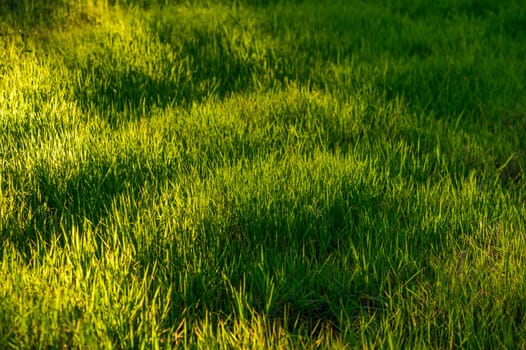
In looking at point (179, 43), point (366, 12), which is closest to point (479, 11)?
point (366, 12)

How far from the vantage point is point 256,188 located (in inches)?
93.8

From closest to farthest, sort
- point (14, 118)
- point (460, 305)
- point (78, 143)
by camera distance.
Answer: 1. point (460, 305)
2. point (78, 143)
3. point (14, 118)

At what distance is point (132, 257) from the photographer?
6.51ft

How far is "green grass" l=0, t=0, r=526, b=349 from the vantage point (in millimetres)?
1710

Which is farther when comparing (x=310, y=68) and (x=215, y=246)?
(x=310, y=68)

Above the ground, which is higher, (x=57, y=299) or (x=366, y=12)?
(x=366, y=12)

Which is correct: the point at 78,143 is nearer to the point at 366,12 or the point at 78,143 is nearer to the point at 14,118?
the point at 14,118

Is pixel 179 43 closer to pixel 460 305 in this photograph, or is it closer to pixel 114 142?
pixel 114 142

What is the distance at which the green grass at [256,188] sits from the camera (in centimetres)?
171

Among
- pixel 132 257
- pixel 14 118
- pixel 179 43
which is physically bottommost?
pixel 132 257

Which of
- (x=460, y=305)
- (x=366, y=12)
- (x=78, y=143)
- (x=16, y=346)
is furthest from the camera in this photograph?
(x=366, y=12)

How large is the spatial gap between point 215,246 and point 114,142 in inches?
41.4

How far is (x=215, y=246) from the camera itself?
2.08m

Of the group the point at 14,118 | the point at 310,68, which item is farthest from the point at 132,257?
the point at 310,68
